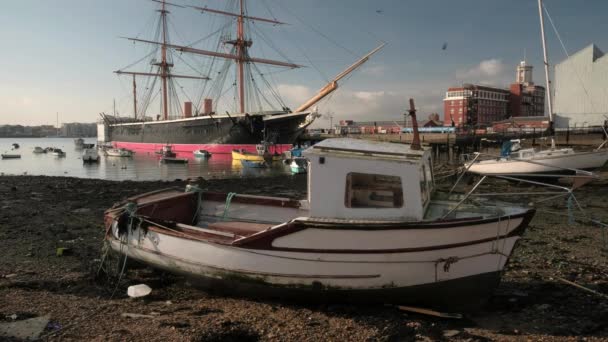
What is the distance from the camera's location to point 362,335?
5578 millimetres

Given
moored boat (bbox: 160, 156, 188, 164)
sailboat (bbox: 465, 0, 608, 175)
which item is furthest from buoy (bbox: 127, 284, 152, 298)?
moored boat (bbox: 160, 156, 188, 164)

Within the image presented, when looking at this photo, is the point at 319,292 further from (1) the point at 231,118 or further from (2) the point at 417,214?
(1) the point at 231,118

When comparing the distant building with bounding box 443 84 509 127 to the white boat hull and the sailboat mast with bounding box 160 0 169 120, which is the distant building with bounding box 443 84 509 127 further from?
the white boat hull

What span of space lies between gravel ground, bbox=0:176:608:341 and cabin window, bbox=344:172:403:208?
5.47 ft

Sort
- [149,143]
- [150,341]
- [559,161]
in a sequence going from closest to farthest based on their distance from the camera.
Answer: [150,341] → [559,161] → [149,143]

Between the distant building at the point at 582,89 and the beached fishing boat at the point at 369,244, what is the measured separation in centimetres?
5489

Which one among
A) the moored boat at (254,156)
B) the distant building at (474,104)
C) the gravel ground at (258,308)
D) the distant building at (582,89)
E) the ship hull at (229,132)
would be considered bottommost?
the gravel ground at (258,308)

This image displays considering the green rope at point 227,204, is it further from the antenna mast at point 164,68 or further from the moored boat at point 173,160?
the antenna mast at point 164,68

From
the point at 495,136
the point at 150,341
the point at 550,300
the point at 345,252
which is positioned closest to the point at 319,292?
the point at 345,252

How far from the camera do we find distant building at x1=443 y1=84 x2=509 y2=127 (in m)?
118

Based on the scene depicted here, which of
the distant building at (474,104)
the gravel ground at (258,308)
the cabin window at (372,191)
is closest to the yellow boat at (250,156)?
the gravel ground at (258,308)

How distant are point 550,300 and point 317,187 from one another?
430cm

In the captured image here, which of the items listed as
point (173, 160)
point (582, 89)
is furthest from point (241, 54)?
point (582, 89)

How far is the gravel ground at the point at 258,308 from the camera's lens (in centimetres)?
560
